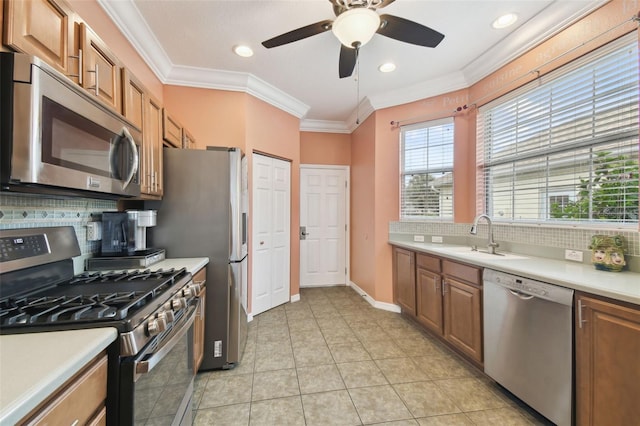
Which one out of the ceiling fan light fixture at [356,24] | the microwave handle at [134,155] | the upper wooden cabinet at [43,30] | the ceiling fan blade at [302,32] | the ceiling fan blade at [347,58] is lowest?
the microwave handle at [134,155]

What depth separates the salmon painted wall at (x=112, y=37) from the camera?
1640 mm

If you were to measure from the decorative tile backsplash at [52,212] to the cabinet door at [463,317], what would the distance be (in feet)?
9.21

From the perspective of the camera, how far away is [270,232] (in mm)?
3461

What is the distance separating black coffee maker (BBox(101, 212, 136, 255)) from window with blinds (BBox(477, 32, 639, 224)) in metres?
3.30

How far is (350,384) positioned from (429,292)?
47.3 inches

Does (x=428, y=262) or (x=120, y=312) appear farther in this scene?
(x=428, y=262)

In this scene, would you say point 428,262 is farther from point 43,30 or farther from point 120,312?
point 43,30

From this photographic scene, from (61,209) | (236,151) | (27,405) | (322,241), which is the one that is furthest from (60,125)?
(322,241)

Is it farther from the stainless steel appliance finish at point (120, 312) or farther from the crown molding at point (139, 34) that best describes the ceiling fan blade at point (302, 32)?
the stainless steel appliance finish at point (120, 312)

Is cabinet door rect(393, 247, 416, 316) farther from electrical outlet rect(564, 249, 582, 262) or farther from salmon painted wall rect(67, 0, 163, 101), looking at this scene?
salmon painted wall rect(67, 0, 163, 101)

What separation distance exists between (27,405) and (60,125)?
999 millimetres

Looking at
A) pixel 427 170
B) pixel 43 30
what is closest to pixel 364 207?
pixel 427 170

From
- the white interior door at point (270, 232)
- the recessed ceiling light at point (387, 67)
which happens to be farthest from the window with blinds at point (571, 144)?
the white interior door at point (270, 232)

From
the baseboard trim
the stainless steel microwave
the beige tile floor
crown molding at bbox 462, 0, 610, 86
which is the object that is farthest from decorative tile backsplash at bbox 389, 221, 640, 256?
the stainless steel microwave
